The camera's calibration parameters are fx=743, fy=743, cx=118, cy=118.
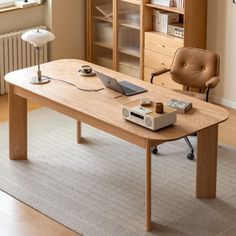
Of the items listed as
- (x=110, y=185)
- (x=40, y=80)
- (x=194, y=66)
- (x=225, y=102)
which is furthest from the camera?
(x=225, y=102)

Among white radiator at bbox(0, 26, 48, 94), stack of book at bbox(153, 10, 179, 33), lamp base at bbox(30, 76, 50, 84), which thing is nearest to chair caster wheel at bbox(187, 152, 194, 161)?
lamp base at bbox(30, 76, 50, 84)

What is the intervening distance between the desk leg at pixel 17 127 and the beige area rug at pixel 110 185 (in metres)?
0.09

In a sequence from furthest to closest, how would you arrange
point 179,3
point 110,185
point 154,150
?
1. point 179,3
2. point 154,150
3. point 110,185

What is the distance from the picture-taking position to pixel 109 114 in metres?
5.39

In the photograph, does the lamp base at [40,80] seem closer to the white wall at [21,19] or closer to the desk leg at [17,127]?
the desk leg at [17,127]

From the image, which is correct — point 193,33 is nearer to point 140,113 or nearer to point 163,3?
point 163,3

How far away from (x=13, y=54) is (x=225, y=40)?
2.21 metres

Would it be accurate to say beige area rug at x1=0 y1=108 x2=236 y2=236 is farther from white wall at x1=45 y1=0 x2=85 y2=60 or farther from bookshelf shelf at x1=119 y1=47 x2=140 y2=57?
white wall at x1=45 y1=0 x2=85 y2=60

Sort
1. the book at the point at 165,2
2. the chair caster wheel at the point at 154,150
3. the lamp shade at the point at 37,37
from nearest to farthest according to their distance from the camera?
the lamp shade at the point at 37,37, the chair caster wheel at the point at 154,150, the book at the point at 165,2

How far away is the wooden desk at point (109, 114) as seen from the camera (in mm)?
5156

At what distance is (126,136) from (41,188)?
1.01 metres

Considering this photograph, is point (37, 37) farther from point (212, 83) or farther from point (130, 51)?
point (130, 51)

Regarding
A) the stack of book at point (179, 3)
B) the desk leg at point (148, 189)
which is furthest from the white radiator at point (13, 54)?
the desk leg at point (148, 189)

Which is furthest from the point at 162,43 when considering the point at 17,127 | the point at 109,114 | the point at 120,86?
the point at 109,114
